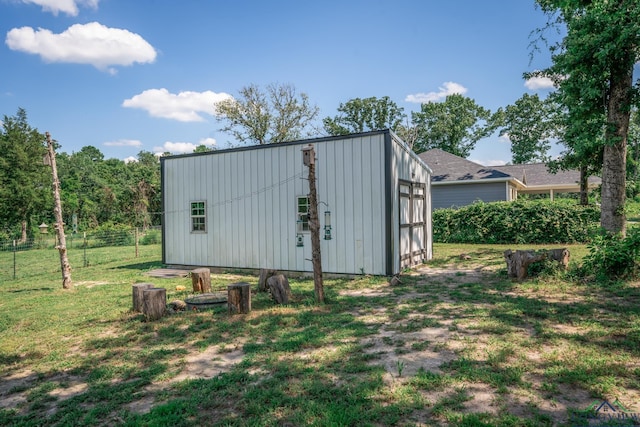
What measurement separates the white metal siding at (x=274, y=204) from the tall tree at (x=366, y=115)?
3093cm

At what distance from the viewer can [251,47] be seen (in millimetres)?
12812

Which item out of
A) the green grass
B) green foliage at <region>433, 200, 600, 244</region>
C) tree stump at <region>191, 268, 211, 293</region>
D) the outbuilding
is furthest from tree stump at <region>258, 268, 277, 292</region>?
green foliage at <region>433, 200, 600, 244</region>

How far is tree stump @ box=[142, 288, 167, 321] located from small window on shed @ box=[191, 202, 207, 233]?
5.22m

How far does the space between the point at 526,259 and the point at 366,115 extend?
35.8m

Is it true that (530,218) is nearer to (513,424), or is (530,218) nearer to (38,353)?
(513,424)

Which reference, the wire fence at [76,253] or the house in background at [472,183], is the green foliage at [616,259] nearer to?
the wire fence at [76,253]

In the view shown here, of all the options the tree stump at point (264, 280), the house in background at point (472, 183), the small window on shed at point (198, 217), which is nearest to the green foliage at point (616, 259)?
the tree stump at point (264, 280)

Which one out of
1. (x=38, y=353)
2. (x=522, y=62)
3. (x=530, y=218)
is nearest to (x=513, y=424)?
(x=38, y=353)

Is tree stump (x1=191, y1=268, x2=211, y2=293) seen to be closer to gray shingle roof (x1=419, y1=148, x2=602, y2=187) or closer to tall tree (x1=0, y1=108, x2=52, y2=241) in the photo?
gray shingle roof (x1=419, y1=148, x2=602, y2=187)

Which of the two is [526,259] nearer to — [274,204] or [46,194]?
[274,204]

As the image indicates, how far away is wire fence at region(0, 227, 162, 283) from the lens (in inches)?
500

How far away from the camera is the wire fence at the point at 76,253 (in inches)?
500

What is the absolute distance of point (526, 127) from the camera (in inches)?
1628

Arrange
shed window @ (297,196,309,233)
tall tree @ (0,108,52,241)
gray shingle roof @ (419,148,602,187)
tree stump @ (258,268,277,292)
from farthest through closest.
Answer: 1. tall tree @ (0,108,52,241)
2. gray shingle roof @ (419,148,602,187)
3. shed window @ (297,196,309,233)
4. tree stump @ (258,268,277,292)
